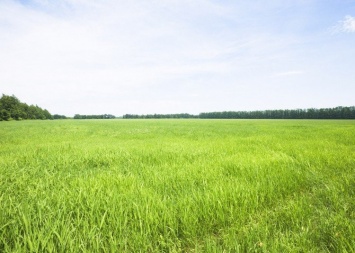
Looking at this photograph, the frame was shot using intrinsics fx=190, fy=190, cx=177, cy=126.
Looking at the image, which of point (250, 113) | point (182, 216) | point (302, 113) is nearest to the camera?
point (182, 216)

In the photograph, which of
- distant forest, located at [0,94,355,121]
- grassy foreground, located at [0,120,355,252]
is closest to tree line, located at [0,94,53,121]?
distant forest, located at [0,94,355,121]

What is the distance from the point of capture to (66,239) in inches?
73.5

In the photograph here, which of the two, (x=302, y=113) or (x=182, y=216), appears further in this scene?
(x=302, y=113)

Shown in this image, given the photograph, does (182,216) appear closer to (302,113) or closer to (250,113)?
(302,113)

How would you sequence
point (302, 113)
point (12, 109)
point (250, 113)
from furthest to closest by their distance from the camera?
point (250, 113) < point (302, 113) < point (12, 109)

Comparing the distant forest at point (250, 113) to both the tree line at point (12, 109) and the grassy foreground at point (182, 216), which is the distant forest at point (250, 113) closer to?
A: the tree line at point (12, 109)

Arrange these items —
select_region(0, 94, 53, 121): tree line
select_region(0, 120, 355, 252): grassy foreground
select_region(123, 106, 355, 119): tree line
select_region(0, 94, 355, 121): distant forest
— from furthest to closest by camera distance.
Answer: select_region(123, 106, 355, 119): tree line → select_region(0, 94, 355, 121): distant forest → select_region(0, 94, 53, 121): tree line → select_region(0, 120, 355, 252): grassy foreground

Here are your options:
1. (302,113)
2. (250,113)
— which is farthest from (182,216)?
(250,113)

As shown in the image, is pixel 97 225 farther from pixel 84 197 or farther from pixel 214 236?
pixel 214 236

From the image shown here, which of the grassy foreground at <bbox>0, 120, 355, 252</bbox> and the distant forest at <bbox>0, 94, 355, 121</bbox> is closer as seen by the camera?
the grassy foreground at <bbox>0, 120, 355, 252</bbox>

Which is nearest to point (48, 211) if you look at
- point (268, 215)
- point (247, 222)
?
point (247, 222)

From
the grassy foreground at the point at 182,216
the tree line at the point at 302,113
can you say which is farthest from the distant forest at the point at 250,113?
the grassy foreground at the point at 182,216

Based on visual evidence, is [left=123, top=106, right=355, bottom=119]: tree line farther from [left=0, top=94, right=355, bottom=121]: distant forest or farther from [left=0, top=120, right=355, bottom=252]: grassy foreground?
[left=0, top=120, right=355, bottom=252]: grassy foreground

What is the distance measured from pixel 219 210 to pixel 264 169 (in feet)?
7.01
